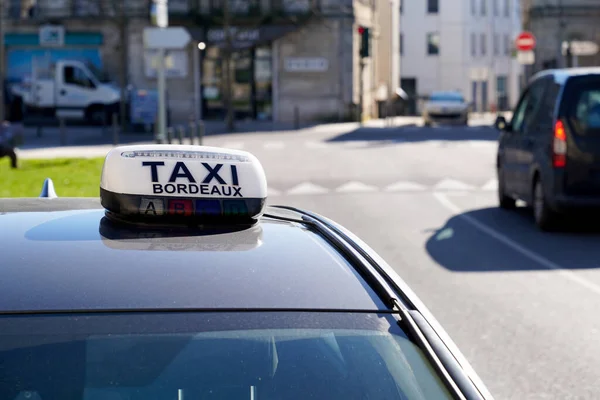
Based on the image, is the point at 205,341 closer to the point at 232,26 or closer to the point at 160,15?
the point at 160,15

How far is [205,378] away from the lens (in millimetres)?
2617

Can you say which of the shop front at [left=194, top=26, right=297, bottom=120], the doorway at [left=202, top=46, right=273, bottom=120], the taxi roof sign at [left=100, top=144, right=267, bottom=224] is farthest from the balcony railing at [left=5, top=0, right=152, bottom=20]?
the taxi roof sign at [left=100, top=144, right=267, bottom=224]

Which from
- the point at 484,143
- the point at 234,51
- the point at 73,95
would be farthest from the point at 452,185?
the point at 234,51

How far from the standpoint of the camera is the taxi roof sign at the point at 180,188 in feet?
10.6

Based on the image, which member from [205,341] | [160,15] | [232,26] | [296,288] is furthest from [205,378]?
[232,26]

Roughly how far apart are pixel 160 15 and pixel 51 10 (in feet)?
94.3

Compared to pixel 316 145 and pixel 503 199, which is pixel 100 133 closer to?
pixel 316 145

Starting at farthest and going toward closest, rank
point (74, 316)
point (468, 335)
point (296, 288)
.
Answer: point (468, 335) → point (296, 288) → point (74, 316)

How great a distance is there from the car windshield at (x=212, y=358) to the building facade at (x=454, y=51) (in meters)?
75.5

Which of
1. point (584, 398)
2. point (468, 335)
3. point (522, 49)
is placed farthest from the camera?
point (522, 49)

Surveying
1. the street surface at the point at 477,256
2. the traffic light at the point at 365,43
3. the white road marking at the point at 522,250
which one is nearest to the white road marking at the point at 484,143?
the street surface at the point at 477,256

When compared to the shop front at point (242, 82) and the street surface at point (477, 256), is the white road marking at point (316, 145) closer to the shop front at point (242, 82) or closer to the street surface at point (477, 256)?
the street surface at point (477, 256)

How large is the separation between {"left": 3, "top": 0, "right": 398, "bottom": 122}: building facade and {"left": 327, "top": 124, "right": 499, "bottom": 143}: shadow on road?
7.01 metres

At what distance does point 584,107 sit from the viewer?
13508 mm
